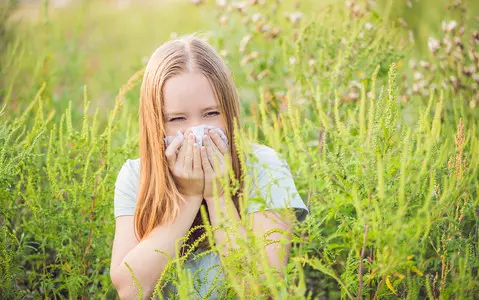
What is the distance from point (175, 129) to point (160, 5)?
810cm

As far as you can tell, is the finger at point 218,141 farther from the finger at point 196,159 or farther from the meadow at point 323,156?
the meadow at point 323,156

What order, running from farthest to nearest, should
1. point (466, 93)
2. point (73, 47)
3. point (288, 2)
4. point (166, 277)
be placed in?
point (288, 2)
point (73, 47)
point (466, 93)
point (166, 277)

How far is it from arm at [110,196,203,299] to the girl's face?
0.91ft

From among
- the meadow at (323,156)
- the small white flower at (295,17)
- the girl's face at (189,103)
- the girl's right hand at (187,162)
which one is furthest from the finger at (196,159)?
the small white flower at (295,17)

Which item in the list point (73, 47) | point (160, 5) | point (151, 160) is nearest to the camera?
point (151, 160)

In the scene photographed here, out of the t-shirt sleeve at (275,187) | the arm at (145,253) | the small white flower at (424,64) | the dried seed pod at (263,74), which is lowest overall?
the arm at (145,253)

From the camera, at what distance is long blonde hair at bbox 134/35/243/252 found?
6.30 ft

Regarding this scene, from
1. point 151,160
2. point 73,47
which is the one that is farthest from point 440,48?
point 73,47

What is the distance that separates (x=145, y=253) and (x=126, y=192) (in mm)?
329

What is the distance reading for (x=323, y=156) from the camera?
4.51 feet

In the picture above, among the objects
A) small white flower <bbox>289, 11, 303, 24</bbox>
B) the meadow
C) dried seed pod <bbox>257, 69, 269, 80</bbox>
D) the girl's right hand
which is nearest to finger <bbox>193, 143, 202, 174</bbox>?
the girl's right hand

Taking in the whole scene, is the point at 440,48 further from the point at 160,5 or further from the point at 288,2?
the point at 160,5

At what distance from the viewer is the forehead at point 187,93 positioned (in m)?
1.91

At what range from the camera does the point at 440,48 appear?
288 centimetres
